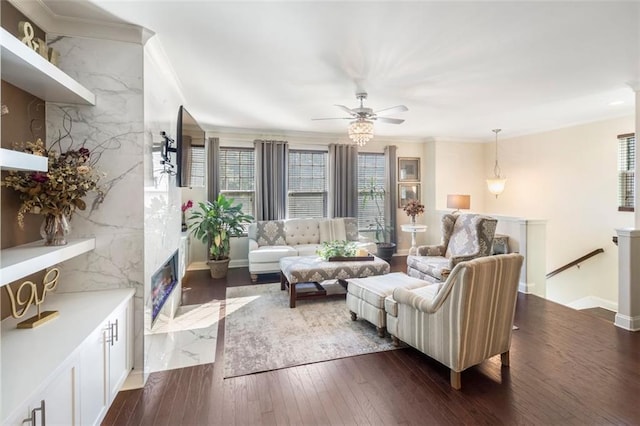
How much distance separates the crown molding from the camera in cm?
201

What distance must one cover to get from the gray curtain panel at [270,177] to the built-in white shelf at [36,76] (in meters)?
3.78

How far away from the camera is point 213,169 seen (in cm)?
573

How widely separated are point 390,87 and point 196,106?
9.23 feet

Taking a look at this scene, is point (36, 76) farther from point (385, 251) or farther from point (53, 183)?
point (385, 251)

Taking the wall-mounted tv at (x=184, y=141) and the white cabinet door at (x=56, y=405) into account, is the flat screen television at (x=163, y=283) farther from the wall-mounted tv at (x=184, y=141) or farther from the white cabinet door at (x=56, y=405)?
the white cabinet door at (x=56, y=405)

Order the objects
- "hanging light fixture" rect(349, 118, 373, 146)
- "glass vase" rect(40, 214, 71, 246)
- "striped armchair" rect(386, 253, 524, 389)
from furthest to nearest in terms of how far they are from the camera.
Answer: "hanging light fixture" rect(349, 118, 373, 146) → "striped armchair" rect(386, 253, 524, 389) → "glass vase" rect(40, 214, 71, 246)

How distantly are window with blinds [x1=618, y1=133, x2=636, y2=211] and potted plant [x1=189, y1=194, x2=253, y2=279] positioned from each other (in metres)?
6.21

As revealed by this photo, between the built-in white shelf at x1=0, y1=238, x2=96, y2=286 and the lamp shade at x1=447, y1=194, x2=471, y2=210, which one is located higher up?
the lamp shade at x1=447, y1=194, x2=471, y2=210

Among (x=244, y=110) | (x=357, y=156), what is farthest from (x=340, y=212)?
(x=244, y=110)

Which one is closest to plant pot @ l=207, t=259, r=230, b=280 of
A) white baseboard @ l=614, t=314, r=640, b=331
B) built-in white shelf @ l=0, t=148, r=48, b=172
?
built-in white shelf @ l=0, t=148, r=48, b=172

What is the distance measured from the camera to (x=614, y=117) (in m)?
4.88

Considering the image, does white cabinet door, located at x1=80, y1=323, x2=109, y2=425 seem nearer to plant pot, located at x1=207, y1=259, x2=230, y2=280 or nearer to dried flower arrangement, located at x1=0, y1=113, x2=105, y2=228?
dried flower arrangement, located at x1=0, y1=113, x2=105, y2=228

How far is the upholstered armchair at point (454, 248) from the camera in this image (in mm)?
4105

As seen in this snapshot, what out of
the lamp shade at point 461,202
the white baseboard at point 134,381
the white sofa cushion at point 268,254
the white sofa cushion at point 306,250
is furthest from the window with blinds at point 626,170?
the white baseboard at point 134,381
